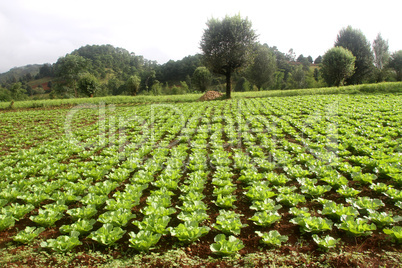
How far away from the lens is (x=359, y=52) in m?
39.6

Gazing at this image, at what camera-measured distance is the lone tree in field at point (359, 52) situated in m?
39.5

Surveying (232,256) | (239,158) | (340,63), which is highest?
(340,63)

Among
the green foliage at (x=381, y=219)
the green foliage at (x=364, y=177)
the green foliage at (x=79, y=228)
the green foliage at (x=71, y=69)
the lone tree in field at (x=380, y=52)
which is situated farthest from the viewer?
the green foliage at (x=71, y=69)

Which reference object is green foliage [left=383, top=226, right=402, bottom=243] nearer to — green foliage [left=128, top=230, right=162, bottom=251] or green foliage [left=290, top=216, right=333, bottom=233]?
green foliage [left=290, top=216, right=333, bottom=233]

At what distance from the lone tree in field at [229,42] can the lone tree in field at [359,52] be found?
2564 centimetres

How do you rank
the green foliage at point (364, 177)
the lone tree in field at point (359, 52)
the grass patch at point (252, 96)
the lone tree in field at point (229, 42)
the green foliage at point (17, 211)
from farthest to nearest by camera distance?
the lone tree in field at point (359, 52)
the lone tree in field at point (229, 42)
the grass patch at point (252, 96)
the green foliage at point (364, 177)
the green foliage at point (17, 211)

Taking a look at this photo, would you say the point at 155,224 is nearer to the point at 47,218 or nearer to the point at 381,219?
the point at 47,218

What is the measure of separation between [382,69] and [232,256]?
5673 cm

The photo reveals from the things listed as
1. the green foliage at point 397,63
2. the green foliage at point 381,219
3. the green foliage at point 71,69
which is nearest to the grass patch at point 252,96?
the green foliage at point 381,219

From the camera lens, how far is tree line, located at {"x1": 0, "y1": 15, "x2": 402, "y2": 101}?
25.2 m

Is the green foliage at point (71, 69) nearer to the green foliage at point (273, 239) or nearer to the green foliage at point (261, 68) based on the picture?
the green foliage at point (261, 68)

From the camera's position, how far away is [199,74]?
152 feet

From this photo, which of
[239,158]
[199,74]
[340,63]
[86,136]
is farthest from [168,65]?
[239,158]

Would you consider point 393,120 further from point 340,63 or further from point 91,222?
point 340,63
